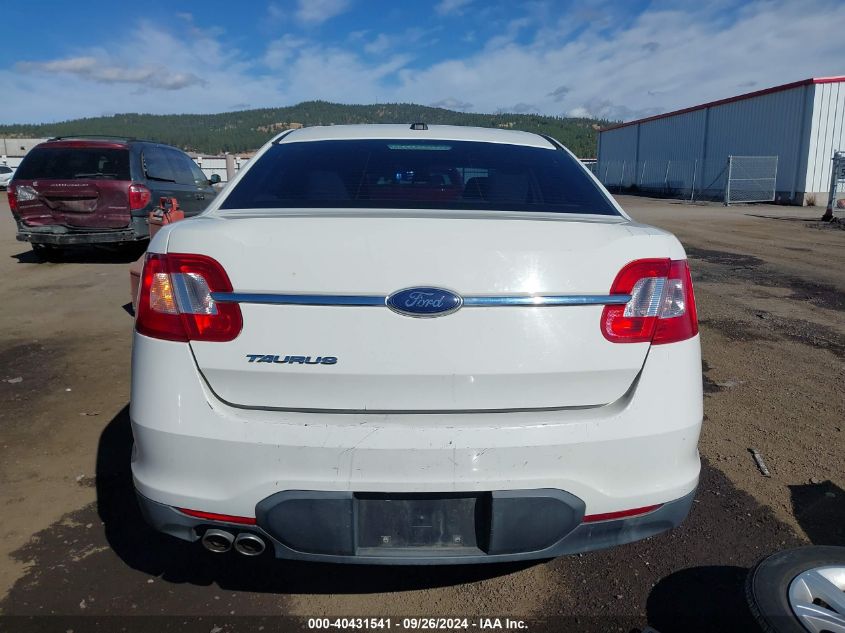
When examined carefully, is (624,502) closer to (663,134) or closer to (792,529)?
(792,529)

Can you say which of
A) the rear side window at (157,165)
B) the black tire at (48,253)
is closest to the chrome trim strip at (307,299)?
the rear side window at (157,165)

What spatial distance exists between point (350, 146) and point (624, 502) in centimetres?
192

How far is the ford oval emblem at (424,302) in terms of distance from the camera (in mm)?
1800

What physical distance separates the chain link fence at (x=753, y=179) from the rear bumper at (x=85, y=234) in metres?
25.2

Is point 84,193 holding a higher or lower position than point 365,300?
higher

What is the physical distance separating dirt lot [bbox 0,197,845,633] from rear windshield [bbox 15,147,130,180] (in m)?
4.67

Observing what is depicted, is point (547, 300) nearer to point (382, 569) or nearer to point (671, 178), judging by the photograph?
point (382, 569)

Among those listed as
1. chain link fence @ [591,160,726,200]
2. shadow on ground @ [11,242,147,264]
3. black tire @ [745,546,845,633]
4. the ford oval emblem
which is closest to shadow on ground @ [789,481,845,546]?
black tire @ [745,546,845,633]

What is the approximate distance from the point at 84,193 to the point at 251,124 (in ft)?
365

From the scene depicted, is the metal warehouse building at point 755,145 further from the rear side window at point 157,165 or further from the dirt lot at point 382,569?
the dirt lot at point 382,569

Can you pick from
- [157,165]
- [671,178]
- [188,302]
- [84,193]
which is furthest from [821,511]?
[671,178]

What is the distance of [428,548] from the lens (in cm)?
190

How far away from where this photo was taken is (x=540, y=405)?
1863mm

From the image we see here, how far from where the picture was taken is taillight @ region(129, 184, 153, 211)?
9.09 m
